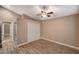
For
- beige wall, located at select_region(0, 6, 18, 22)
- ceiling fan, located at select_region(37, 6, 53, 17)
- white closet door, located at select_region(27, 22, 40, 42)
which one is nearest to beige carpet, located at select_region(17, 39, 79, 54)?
white closet door, located at select_region(27, 22, 40, 42)

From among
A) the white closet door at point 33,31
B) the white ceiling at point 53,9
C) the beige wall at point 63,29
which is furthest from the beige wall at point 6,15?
the beige wall at point 63,29

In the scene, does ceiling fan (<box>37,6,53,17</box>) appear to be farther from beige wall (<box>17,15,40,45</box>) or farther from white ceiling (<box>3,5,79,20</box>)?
beige wall (<box>17,15,40,45</box>)

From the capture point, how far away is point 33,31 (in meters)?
2.35

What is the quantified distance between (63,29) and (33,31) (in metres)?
0.67

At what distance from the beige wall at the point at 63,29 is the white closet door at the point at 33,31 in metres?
0.11

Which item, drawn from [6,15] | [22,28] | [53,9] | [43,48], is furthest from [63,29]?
[6,15]

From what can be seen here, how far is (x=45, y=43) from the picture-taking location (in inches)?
91.1

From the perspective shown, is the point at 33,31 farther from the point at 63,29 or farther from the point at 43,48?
the point at 63,29

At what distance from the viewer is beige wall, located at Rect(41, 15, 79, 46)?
7.48 ft

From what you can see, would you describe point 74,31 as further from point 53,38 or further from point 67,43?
point 53,38
